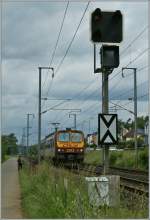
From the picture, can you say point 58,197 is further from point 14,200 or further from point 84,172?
point 14,200

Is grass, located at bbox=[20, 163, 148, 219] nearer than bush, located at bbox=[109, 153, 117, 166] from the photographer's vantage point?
Yes

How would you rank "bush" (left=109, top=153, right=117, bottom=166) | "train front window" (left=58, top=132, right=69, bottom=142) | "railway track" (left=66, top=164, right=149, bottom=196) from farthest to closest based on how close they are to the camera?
1. "bush" (left=109, top=153, right=117, bottom=166)
2. "train front window" (left=58, top=132, right=69, bottom=142)
3. "railway track" (left=66, top=164, right=149, bottom=196)

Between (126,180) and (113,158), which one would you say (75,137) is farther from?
(126,180)

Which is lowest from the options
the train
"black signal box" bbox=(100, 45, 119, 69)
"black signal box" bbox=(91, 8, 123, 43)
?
the train

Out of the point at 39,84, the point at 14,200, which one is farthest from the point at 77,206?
the point at 39,84

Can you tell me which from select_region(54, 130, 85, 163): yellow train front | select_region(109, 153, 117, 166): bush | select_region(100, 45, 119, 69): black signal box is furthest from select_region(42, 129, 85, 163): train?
select_region(100, 45, 119, 69): black signal box

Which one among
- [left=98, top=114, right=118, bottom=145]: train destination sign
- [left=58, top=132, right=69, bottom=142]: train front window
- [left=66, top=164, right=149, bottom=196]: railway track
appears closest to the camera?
[left=98, top=114, right=118, bottom=145]: train destination sign

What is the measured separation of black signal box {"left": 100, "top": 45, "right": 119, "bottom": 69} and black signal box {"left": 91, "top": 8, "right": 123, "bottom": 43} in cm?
47

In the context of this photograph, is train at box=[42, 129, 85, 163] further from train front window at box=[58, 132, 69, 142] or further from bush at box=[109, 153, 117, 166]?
bush at box=[109, 153, 117, 166]

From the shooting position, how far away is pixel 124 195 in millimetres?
11969

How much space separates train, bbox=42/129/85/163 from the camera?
42.1 m

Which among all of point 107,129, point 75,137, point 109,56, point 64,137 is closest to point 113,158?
point 75,137

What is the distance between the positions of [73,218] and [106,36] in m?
3.12

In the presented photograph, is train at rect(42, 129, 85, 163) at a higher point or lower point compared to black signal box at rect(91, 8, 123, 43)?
lower
